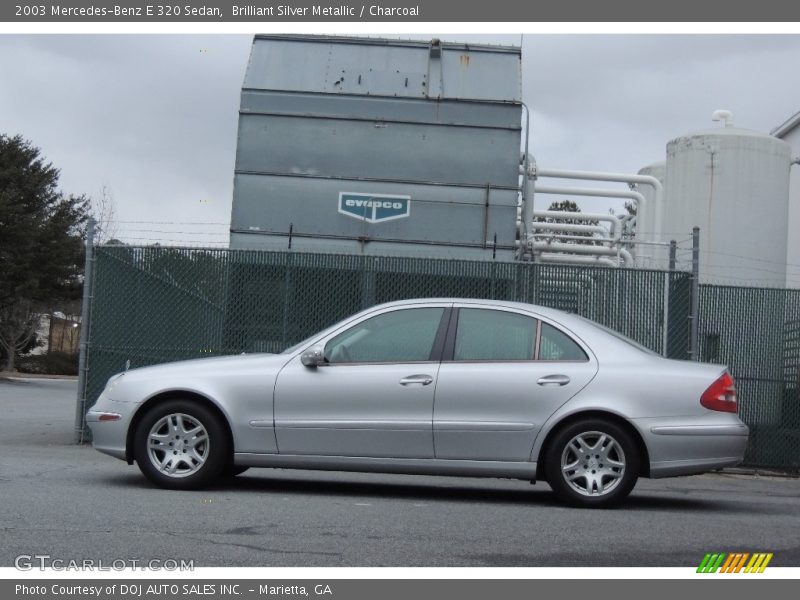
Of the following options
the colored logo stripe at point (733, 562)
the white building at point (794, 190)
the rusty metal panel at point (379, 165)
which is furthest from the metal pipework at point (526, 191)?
the white building at point (794, 190)

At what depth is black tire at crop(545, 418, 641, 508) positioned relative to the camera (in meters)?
8.19

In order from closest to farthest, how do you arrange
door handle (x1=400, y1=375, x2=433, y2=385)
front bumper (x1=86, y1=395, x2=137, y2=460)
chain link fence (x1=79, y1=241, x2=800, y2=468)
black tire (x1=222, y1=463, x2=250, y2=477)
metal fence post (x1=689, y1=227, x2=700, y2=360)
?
door handle (x1=400, y1=375, x2=433, y2=385) < front bumper (x1=86, y1=395, x2=137, y2=460) < black tire (x1=222, y1=463, x2=250, y2=477) < metal fence post (x1=689, y1=227, x2=700, y2=360) < chain link fence (x1=79, y1=241, x2=800, y2=468)

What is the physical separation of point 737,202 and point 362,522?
12.8 meters

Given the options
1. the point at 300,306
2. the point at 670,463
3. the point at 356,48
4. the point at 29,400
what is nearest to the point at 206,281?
the point at 300,306

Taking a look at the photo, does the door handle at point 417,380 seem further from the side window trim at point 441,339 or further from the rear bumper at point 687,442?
the rear bumper at point 687,442

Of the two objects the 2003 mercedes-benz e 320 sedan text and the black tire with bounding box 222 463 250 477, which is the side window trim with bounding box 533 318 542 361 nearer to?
the 2003 mercedes-benz e 320 sedan text

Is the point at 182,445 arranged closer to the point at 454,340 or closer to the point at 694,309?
the point at 454,340

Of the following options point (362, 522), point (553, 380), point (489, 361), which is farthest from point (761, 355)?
point (362, 522)

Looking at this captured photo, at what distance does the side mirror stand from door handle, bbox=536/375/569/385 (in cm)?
158

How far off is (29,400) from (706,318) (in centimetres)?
1559

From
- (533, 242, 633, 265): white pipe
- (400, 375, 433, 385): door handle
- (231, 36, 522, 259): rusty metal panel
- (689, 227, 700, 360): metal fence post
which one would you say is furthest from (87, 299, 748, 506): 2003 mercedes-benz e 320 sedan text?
(533, 242, 633, 265): white pipe

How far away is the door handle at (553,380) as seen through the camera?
8273mm

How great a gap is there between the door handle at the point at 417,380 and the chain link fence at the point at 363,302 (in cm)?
409

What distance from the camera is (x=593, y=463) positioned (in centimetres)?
824
